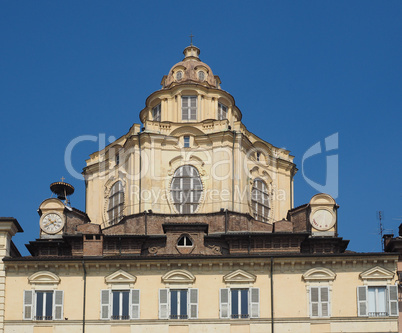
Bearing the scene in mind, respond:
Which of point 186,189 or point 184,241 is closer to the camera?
point 184,241

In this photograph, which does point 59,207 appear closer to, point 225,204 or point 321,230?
point 225,204

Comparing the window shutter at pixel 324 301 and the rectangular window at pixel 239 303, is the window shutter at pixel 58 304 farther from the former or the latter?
the window shutter at pixel 324 301

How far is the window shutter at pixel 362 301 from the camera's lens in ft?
198

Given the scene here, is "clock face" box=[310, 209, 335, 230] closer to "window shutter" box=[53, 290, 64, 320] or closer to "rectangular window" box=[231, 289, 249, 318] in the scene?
"rectangular window" box=[231, 289, 249, 318]

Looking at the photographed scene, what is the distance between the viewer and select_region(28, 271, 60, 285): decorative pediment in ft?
202

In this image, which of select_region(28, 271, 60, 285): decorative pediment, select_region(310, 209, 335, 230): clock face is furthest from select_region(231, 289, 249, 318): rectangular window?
select_region(28, 271, 60, 285): decorative pediment

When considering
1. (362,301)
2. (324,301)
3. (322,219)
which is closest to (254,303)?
(324,301)

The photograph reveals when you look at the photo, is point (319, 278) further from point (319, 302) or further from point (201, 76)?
point (201, 76)

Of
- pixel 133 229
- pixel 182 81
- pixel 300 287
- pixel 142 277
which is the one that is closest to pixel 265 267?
pixel 300 287

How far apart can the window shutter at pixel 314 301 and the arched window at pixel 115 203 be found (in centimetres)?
1982

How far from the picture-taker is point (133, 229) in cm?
7125

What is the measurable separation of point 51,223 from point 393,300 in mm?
24712

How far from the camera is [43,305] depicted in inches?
2408

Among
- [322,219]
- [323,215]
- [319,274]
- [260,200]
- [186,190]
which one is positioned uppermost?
[186,190]
